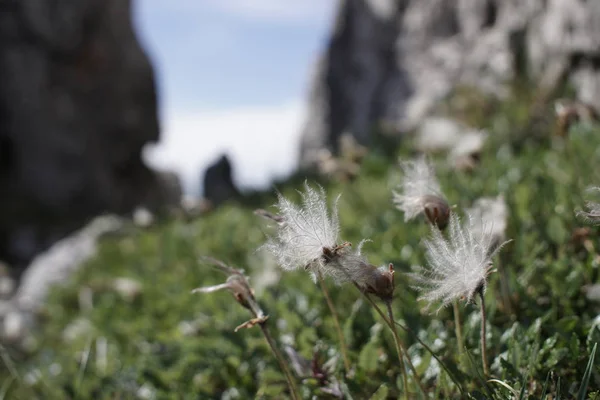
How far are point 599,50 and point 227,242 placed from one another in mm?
2891

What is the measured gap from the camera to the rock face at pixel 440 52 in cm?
507

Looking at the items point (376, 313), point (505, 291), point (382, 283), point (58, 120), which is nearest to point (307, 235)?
point (382, 283)

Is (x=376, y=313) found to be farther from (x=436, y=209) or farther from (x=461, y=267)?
(x=461, y=267)

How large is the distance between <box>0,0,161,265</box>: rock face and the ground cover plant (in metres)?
12.1

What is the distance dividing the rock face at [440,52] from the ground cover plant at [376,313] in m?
0.69

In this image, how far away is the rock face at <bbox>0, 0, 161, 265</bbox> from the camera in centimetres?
1648

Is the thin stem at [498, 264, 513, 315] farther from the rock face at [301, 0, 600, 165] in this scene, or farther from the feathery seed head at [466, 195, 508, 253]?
the rock face at [301, 0, 600, 165]

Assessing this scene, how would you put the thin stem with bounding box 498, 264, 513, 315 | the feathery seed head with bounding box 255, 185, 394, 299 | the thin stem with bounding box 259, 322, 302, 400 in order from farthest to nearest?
1. the thin stem with bounding box 498, 264, 513, 315
2. the thin stem with bounding box 259, 322, 302, 400
3. the feathery seed head with bounding box 255, 185, 394, 299

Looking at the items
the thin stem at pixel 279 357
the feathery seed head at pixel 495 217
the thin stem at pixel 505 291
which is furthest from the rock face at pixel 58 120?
the thin stem at pixel 279 357

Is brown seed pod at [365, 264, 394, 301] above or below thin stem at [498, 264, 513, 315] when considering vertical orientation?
above

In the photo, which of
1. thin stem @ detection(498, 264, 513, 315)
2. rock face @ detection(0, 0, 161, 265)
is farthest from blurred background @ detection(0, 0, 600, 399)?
rock face @ detection(0, 0, 161, 265)

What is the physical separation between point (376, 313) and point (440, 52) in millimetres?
6236

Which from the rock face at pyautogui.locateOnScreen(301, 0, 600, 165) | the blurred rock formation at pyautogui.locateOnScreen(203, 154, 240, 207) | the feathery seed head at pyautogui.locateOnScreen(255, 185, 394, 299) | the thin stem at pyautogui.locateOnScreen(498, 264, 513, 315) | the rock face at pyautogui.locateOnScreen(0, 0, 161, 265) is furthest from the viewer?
the rock face at pyautogui.locateOnScreen(0, 0, 161, 265)

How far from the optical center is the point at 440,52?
7.83 meters
